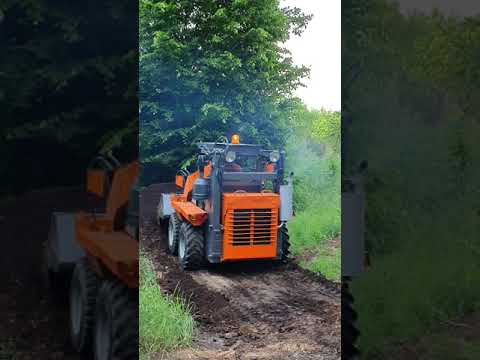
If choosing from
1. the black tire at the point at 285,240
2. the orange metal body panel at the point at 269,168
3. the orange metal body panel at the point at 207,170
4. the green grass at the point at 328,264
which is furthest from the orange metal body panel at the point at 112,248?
the green grass at the point at 328,264

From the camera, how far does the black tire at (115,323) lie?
2969 millimetres

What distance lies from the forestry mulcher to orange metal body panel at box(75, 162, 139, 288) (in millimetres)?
249

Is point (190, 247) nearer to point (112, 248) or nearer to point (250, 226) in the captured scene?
point (250, 226)

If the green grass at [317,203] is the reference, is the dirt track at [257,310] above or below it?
below

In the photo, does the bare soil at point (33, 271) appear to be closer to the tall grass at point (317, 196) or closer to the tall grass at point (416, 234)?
the tall grass at point (317, 196)

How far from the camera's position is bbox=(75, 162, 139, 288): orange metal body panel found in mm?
3012

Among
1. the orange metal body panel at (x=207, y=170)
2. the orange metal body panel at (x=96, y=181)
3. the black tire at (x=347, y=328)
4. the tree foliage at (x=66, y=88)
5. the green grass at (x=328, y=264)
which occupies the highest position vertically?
the tree foliage at (x=66, y=88)

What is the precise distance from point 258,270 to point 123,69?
146cm

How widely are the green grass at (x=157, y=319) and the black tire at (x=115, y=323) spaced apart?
10 centimetres

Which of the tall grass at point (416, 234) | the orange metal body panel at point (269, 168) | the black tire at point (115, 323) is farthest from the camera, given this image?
the tall grass at point (416, 234)

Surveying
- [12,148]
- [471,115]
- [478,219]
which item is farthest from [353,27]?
[12,148]

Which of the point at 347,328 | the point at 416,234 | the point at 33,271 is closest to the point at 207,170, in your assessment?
the point at 33,271

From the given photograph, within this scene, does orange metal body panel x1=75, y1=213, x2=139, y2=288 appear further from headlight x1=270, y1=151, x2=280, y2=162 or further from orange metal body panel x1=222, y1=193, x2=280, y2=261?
headlight x1=270, y1=151, x2=280, y2=162

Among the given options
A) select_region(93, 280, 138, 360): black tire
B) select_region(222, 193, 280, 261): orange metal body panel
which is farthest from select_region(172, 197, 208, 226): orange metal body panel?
select_region(93, 280, 138, 360): black tire
